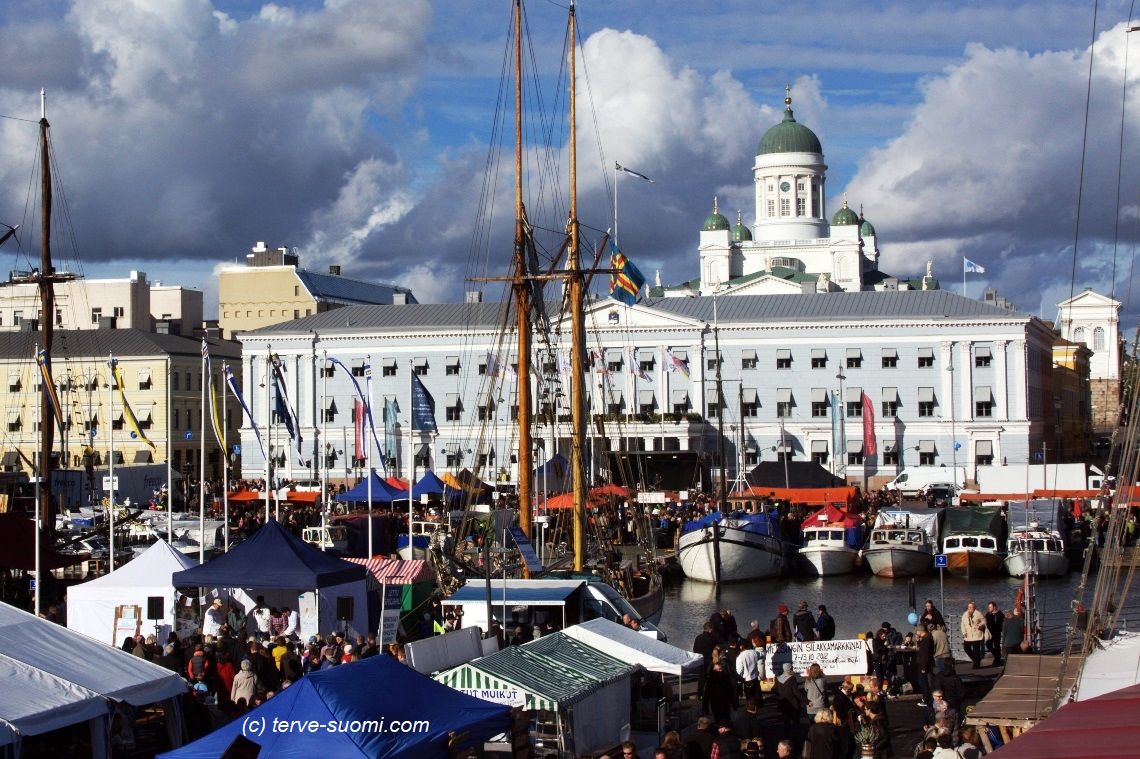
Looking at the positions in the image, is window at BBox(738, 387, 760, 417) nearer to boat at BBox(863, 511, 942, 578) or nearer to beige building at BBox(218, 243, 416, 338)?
boat at BBox(863, 511, 942, 578)

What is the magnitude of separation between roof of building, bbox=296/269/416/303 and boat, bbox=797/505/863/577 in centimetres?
8171

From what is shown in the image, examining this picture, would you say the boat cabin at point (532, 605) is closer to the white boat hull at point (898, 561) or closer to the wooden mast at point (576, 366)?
the wooden mast at point (576, 366)

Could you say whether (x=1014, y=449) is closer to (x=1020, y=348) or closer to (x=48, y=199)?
(x=1020, y=348)

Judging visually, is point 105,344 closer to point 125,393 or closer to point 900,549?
point 125,393

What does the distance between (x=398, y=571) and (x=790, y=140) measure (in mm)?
105758

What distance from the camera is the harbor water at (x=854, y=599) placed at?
4566 cm

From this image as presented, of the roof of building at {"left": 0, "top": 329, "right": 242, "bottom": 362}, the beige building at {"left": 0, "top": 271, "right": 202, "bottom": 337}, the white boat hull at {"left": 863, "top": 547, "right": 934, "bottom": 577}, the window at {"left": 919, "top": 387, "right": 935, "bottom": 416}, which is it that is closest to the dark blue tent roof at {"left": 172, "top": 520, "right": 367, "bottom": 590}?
the white boat hull at {"left": 863, "top": 547, "right": 934, "bottom": 577}

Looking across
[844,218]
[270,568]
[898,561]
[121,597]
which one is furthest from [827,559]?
[844,218]

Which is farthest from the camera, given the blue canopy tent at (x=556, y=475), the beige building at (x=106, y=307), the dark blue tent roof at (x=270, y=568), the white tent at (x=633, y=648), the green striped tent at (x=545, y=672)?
the beige building at (x=106, y=307)

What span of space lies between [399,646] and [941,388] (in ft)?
236

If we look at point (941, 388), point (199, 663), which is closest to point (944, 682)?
point (199, 663)

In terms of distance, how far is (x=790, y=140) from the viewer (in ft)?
450

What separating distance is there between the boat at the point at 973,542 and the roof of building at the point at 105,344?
67377 millimetres

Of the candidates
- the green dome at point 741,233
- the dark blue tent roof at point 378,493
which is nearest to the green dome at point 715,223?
the green dome at point 741,233
